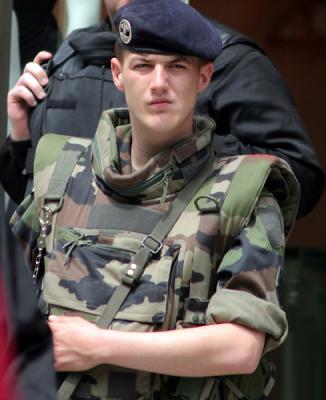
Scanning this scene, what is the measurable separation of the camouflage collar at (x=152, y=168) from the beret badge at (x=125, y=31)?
25 centimetres

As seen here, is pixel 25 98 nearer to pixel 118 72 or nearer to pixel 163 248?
pixel 118 72

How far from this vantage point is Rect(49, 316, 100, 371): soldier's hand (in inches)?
113

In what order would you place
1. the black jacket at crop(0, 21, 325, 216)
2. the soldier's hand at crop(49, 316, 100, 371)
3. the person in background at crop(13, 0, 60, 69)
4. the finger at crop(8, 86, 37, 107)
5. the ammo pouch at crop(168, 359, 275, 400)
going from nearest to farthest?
1. the soldier's hand at crop(49, 316, 100, 371)
2. the ammo pouch at crop(168, 359, 275, 400)
3. the black jacket at crop(0, 21, 325, 216)
4. the finger at crop(8, 86, 37, 107)
5. the person in background at crop(13, 0, 60, 69)

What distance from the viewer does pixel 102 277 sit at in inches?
117

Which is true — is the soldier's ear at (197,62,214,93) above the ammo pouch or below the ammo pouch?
above

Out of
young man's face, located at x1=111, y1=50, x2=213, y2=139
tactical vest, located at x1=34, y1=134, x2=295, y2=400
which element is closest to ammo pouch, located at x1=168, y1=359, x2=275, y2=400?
tactical vest, located at x1=34, y1=134, x2=295, y2=400

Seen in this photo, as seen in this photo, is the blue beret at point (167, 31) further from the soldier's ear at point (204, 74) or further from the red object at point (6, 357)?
the red object at point (6, 357)

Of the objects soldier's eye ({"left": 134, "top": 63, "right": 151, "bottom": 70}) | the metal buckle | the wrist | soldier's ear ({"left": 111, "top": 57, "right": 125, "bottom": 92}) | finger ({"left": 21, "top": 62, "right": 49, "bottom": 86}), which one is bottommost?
the wrist

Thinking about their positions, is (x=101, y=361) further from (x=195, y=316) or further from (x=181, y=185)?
(x=181, y=185)

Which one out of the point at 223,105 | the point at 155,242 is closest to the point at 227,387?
the point at 155,242

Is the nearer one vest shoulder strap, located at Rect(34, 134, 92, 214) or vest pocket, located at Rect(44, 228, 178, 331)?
vest pocket, located at Rect(44, 228, 178, 331)

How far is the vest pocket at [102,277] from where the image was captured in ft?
9.64

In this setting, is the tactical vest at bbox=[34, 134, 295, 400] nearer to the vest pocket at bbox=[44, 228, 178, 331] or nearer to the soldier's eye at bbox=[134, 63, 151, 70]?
the vest pocket at bbox=[44, 228, 178, 331]

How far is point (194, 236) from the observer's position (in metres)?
2.98
